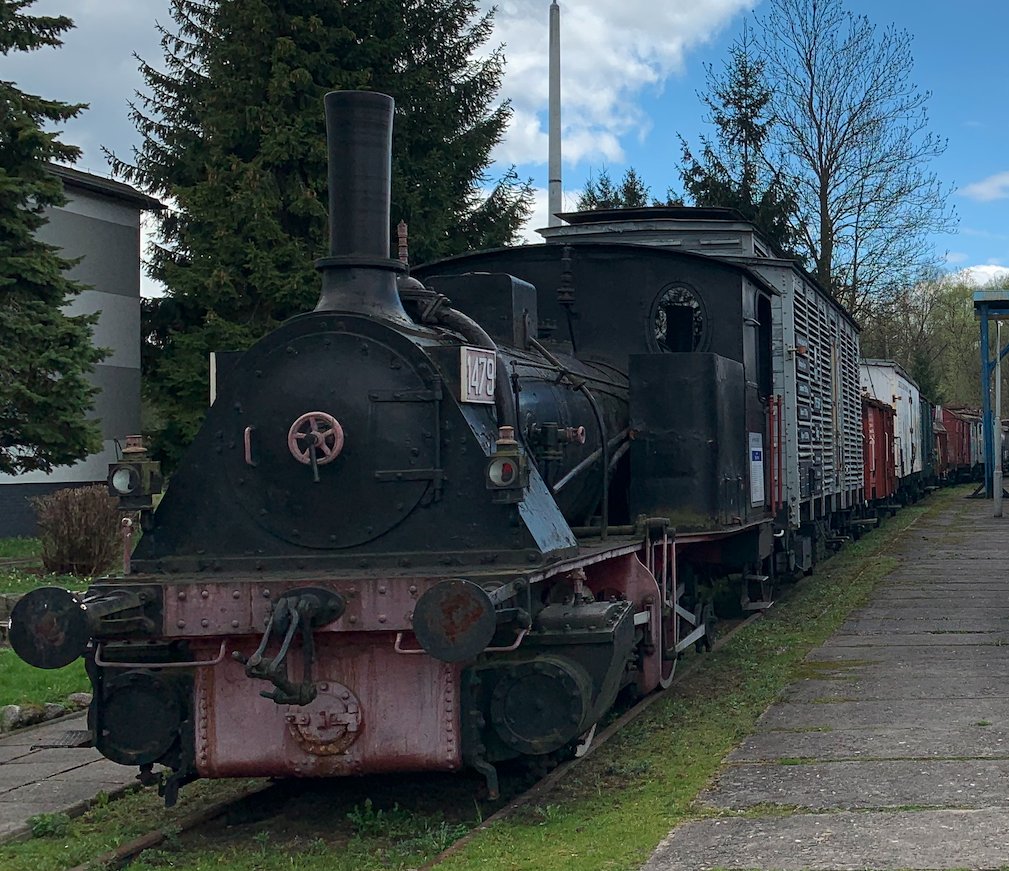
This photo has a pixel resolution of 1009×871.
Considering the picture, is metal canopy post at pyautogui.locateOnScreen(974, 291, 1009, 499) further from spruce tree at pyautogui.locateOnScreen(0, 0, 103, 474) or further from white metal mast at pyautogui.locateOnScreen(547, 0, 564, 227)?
spruce tree at pyautogui.locateOnScreen(0, 0, 103, 474)

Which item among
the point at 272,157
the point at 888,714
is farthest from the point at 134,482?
the point at 272,157

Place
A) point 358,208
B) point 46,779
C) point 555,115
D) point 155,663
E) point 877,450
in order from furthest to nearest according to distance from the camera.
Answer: point 877,450 → point 555,115 → point 46,779 → point 358,208 → point 155,663

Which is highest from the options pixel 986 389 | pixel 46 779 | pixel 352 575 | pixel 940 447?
pixel 986 389

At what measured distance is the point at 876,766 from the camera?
5957 millimetres

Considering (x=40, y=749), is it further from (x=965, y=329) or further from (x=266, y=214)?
(x=965, y=329)

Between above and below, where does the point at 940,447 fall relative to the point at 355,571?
above

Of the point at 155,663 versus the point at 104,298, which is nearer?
the point at 155,663

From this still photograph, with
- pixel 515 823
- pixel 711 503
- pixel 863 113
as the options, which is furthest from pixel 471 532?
pixel 863 113

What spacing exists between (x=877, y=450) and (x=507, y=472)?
17857 mm

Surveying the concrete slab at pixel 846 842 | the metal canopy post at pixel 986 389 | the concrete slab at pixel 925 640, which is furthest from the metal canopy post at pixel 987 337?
the concrete slab at pixel 846 842

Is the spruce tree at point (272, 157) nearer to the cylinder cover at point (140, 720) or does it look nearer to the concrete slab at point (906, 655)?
the concrete slab at point (906, 655)

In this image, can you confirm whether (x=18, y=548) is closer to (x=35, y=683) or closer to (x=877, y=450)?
(x=35, y=683)

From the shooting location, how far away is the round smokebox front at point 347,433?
18.2ft

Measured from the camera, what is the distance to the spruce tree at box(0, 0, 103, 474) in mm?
15211
